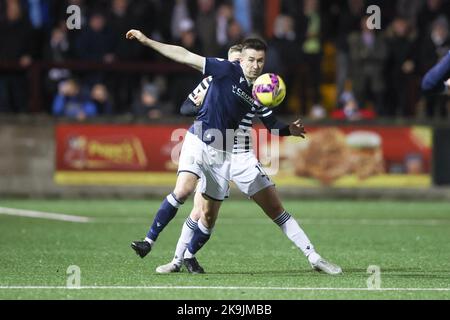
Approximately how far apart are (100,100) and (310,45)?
13.7 feet

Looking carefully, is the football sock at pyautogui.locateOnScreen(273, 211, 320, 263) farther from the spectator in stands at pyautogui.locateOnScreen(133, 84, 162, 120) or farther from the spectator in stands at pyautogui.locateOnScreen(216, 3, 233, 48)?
the spectator in stands at pyautogui.locateOnScreen(216, 3, 233, 48)

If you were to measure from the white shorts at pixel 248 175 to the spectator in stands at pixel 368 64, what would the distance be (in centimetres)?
1162

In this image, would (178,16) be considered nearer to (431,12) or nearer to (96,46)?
(96,46)

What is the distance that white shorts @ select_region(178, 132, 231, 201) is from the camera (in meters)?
11.2

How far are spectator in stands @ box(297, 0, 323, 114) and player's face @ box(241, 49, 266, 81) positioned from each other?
38.3 ft

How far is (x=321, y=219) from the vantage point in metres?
18.5

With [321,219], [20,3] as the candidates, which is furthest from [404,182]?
[20,3]

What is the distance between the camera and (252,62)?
35.7 ft

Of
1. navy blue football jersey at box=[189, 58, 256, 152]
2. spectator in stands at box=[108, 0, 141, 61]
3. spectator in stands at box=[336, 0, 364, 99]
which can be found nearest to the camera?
navy blue football jersey at box=[189, 58, 256, 152]

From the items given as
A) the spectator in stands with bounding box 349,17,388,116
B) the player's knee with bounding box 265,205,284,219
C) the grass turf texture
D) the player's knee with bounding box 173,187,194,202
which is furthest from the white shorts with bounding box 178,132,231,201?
the spectator in stands with bounding box 349,17,388,116

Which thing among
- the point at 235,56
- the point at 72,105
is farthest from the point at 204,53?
the point at 235,56

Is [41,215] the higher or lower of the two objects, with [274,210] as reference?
lower

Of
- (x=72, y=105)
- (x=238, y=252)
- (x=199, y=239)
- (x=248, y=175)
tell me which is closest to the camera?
(x=248, y=175)
